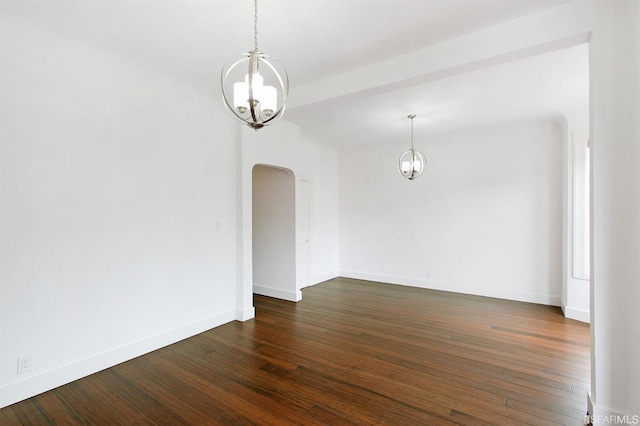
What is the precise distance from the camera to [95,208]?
9.45 ft

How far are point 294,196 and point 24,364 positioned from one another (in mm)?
3589

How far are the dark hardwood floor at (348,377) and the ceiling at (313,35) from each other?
284 cm

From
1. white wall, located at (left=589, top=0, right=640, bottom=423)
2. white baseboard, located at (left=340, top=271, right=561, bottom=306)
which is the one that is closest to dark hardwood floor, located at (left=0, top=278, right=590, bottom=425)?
white wall, located at (left=589, top=0, right=640, bottom=423)

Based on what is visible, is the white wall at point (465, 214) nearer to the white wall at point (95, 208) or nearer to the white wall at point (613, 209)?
the white wall at point (613, 209)

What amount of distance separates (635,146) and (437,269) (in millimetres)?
4208

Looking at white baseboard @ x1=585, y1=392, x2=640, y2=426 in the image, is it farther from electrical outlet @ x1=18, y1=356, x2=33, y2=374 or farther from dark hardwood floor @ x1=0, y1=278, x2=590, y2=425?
electrical outlet @ x1=18, y1=356, x2=33, y2=374

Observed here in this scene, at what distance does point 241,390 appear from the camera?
2.57m

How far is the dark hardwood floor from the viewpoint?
2.26 metres

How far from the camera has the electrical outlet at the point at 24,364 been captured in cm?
245

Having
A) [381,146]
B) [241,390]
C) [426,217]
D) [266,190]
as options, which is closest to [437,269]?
[426,217]

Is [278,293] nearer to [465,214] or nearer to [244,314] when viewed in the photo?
[244,314]

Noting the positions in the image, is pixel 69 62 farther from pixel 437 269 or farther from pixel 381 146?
pixel 437 269

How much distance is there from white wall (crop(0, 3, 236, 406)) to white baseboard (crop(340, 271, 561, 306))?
3540mm

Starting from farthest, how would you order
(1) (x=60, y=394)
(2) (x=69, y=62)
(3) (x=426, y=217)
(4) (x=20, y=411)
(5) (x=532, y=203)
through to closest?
(3) (x=426, y=217) → (5) (x=532, y=203) → (2) (x=69, y=62) → (1) (x=60, y=394) → (4) (x=20, y=411)
